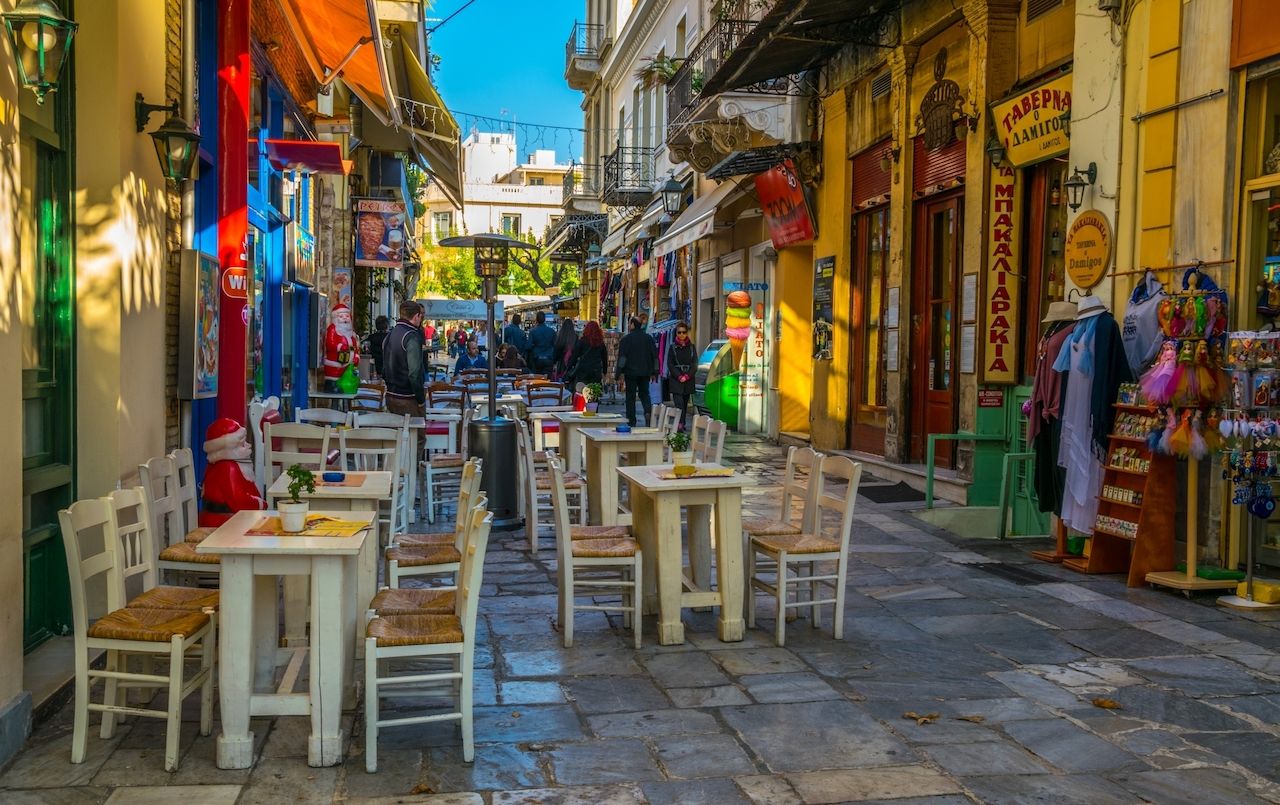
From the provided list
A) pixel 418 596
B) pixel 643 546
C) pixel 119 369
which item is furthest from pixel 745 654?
pixel 119 369

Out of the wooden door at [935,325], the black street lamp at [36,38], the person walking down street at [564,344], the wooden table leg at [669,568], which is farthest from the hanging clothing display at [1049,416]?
the person walking down street at [564,344]

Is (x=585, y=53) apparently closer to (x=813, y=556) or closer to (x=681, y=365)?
(x=681, y=365)

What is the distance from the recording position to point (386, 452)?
794cm

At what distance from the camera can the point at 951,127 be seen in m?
11.7

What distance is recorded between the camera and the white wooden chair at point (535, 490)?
8.83m

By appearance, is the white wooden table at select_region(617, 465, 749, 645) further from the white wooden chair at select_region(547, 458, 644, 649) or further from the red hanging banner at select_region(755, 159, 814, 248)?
the red hanging banner at select_region(755, 159, 814, 248)

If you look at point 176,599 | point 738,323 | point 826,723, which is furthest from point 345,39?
point 738,323

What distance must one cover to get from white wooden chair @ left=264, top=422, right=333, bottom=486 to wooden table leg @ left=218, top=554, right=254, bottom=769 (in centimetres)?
319

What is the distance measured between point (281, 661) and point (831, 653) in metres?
2.71

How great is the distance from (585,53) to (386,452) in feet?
97.2

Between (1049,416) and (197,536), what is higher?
(1049,416)

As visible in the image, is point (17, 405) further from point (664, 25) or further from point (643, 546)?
point (664, 25)

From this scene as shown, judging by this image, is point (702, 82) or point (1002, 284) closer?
point (1002, 284)

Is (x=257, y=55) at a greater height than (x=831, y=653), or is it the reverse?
(x=257, y=55)
